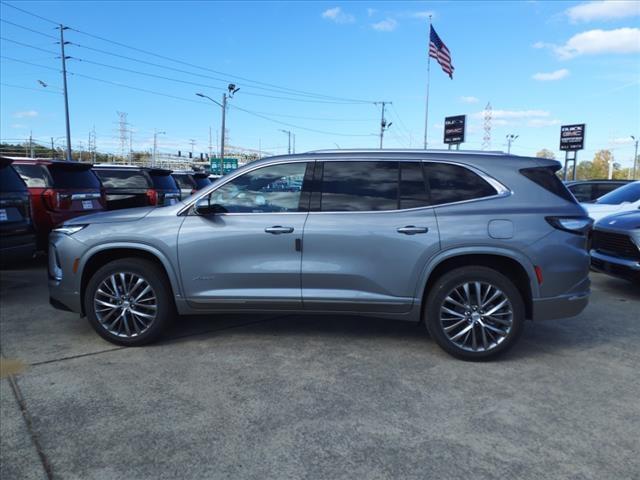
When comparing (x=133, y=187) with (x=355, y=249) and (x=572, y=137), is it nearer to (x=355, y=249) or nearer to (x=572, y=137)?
(x=355, y=249)

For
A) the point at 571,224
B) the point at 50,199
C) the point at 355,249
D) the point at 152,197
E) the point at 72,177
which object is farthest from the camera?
the point at 152,197

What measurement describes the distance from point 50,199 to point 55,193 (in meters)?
0.12

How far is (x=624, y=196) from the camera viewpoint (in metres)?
9.18

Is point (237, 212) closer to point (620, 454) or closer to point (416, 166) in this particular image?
point (416, 166)

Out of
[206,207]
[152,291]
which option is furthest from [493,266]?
[152,291]

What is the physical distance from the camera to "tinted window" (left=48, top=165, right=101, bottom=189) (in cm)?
790

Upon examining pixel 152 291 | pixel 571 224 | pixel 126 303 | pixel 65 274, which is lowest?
pixel 126 303

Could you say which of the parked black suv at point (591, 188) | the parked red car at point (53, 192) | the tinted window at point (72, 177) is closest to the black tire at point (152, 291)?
the parked red car at point (53, 192)

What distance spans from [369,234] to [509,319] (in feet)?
4.48

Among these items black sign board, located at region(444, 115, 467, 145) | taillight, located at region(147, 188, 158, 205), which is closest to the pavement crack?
taillight, located at region(147, 188, 158, 205)

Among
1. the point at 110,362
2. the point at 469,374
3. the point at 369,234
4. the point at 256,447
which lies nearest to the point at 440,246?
the point at 369,234

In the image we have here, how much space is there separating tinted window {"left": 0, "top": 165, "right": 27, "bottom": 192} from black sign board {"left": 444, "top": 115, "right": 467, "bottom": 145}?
3790 cm

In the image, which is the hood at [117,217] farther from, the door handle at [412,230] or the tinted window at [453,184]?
the tinted window at [453,184]

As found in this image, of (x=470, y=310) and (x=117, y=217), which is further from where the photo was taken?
(x=117, y=217)
